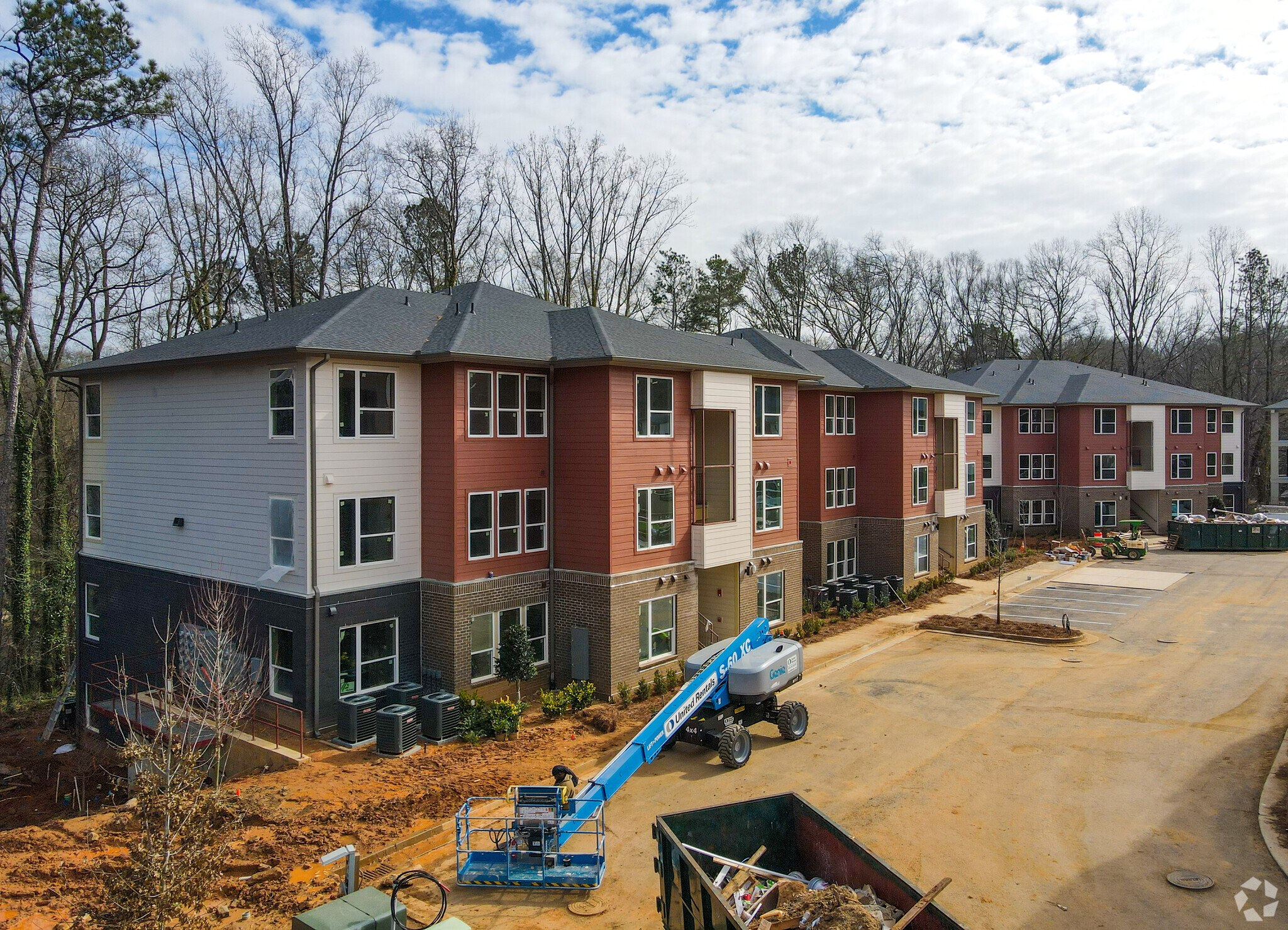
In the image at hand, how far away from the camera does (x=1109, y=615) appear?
27.9m

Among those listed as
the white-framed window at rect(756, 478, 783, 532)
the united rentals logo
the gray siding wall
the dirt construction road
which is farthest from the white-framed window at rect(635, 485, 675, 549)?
the united rentals logo

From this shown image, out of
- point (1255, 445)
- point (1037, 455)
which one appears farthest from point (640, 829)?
point (1255, 445)

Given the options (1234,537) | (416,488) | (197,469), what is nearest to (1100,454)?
(1234,537)

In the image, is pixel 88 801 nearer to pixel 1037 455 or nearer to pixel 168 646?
pixel 168 646

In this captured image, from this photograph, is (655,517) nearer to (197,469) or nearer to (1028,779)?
(1028,779)

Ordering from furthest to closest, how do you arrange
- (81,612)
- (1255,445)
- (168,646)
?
(1255,445), (81,612), (168,646)

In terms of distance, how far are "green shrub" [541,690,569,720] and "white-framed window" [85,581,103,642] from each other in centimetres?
1349

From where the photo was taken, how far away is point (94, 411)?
23609 millimetres

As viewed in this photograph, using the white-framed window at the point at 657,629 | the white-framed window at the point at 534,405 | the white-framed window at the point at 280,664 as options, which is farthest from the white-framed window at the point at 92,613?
the white-framed window at the point at 657,629

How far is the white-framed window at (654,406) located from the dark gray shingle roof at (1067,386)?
33064 mm

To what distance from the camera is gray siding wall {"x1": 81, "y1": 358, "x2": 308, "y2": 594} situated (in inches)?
704

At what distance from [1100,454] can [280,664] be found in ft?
148

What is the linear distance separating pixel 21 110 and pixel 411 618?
24.3 meters

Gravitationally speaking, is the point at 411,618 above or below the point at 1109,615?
above
